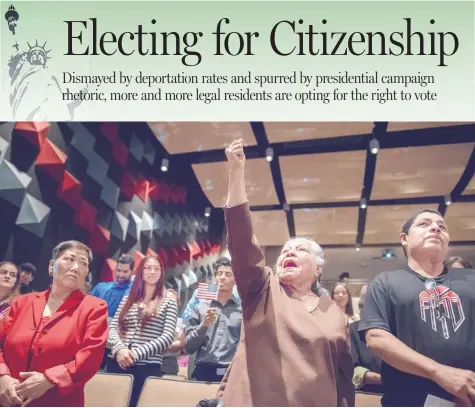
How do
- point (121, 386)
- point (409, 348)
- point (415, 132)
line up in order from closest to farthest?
point (409, 348)
point (121, 386)
point (415, 132)

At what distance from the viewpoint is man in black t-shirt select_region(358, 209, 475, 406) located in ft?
4.69

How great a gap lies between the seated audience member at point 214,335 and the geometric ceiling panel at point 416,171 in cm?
217

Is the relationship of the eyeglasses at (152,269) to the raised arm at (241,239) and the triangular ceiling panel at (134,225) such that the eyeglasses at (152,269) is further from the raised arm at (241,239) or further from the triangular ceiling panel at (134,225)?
the triangular ceiling panel at (134,225)

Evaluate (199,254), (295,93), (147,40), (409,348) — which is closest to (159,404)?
(409,348)

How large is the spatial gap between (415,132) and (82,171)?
2585 mm

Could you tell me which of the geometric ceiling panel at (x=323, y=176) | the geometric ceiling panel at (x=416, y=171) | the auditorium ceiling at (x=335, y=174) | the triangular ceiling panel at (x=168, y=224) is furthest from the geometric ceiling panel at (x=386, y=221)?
the triangular ceiling panel at (x=168, y=224)

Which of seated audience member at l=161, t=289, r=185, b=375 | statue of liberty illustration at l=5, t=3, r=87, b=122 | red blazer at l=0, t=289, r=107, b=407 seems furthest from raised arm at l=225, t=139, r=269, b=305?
statue of liberty illustration at l=5, t=3, r=87, b=122

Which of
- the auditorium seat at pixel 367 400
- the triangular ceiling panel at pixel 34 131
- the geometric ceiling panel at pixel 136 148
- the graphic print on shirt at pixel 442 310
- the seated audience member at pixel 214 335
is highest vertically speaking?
the geometric ceiling panel at pixel 136 148

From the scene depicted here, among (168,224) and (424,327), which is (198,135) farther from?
(424,327)

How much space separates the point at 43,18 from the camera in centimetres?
244

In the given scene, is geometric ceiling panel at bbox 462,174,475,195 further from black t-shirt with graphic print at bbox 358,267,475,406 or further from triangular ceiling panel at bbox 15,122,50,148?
triangular ceiling panel at bbox 15,122,50,148

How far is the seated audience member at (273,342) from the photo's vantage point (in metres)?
1.40

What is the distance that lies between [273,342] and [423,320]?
0.51 meters

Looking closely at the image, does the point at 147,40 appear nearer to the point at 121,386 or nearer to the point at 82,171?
the point at 82,171
